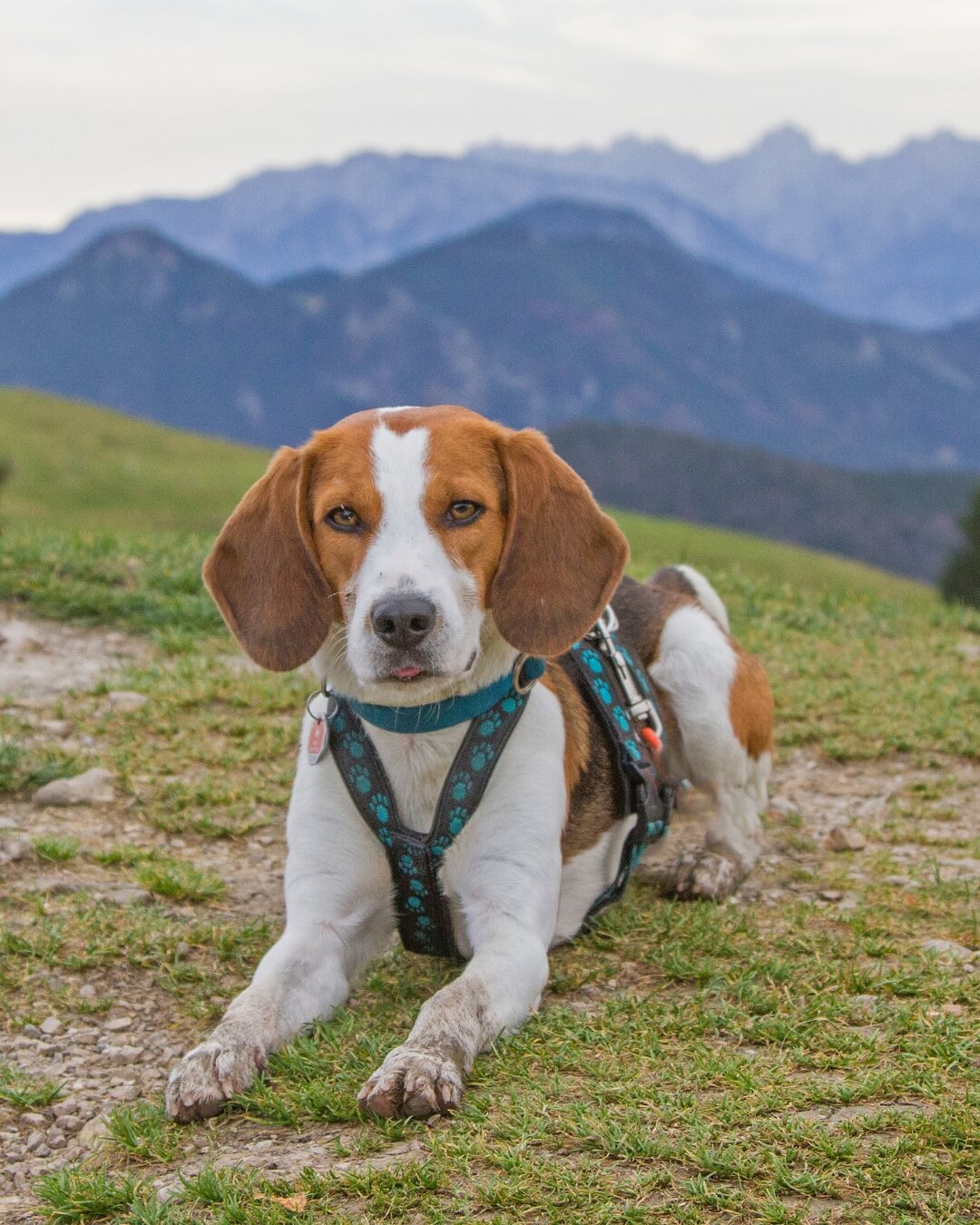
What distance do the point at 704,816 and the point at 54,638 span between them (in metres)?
4.37

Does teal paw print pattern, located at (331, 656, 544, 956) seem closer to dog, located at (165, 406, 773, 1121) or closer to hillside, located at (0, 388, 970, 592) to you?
dog, located at (165, 406, 773, 1121)

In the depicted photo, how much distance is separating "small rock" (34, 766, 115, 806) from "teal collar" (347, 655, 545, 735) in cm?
227

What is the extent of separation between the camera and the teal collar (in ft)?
13.3

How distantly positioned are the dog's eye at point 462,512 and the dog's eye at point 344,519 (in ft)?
0.84

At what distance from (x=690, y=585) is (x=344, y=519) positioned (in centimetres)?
297

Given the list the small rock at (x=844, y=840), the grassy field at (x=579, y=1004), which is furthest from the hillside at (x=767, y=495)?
the small rock at (x=844, y=840)

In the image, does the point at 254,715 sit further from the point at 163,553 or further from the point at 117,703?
the point at 163,553

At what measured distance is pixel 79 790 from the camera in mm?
5910

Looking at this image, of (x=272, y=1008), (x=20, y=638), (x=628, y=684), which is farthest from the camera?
(x=20, y=638)

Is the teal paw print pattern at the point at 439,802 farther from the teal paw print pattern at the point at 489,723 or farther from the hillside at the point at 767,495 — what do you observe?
the hillside at the point at 767,495

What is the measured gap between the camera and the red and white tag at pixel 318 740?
4184 millimetres

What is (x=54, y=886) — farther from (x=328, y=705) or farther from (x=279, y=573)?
(x=279, y=573)

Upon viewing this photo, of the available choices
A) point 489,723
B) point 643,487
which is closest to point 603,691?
point 489,723

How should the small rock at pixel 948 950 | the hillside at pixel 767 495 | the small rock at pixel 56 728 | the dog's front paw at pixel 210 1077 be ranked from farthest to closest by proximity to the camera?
the hillside at pixel 767 495 < the small rock at pixel 56 728 < the small rock at pixel 948 950 < the dog's front paw at pixel 210 1077
